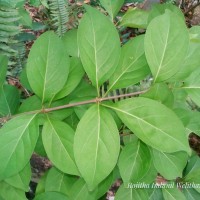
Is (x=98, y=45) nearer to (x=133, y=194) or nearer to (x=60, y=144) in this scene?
(x=60, y=144)

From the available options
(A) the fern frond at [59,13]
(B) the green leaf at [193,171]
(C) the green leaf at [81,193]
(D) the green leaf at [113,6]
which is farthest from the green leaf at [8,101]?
(A) the fern frond at [59,13]

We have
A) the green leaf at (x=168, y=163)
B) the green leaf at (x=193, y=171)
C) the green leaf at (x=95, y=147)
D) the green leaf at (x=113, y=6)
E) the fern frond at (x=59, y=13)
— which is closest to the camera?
the green leaf at (x=95, y=147)

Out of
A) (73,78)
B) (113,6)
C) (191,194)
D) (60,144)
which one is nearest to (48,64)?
(73,78)

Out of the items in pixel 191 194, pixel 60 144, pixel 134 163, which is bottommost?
pixel 191 194

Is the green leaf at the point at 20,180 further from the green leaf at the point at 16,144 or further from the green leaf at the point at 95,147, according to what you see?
the green leaf at the point at 95,147

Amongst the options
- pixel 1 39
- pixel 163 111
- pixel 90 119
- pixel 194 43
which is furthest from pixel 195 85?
pixel 1 39

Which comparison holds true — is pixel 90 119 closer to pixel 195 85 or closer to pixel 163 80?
pixel 163 80
